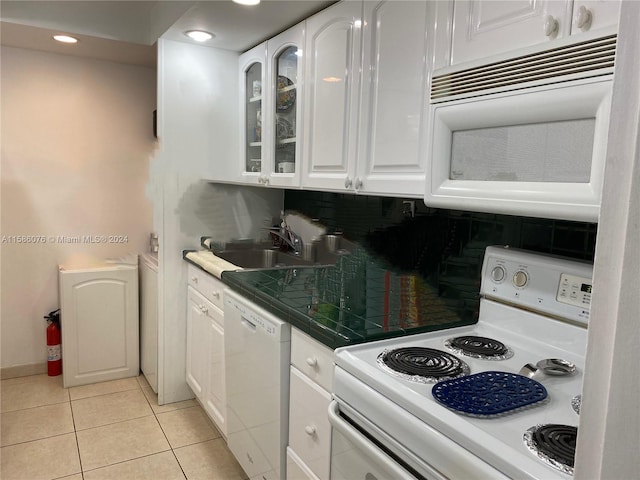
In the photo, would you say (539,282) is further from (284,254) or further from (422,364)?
(284,254)

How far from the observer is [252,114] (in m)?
2.64

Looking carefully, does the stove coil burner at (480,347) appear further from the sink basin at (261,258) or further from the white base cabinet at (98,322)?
the white base cabinet at (98,322)

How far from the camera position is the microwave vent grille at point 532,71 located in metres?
0.85

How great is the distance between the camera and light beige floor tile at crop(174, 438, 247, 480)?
2.12 metres

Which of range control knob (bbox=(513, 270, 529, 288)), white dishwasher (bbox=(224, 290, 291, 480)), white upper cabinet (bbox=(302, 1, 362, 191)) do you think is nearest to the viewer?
range control knob (bbox=(513, 270, 529, 288))

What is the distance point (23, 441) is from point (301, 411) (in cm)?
167

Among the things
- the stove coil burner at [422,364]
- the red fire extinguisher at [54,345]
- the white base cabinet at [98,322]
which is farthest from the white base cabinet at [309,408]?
the red fire extinguisher at [54,345]

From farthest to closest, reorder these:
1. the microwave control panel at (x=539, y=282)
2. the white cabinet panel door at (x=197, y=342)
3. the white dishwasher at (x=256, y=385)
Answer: the white cabinet panel door at (x=197, y=342) < the white dishwasher at (x=256, y=385) < the microwave control panel at (x=539, y=282)

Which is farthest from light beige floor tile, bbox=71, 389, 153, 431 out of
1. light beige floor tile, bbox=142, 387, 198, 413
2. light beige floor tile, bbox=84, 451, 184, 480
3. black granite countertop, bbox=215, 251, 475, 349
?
black granite countertop, bbox=215, 251, 475, 349

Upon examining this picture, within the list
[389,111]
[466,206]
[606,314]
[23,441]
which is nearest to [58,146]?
[23,441]

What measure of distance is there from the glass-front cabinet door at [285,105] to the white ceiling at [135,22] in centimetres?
9

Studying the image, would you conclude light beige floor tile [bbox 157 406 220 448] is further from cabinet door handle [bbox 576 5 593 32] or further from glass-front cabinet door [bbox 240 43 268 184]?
cabinet door handle [bbox 576 5 593 32]

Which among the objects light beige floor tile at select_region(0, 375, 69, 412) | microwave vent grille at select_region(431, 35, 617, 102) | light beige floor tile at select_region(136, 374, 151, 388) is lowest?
light beige floor tile at select_region(0, 375, 69, 412)

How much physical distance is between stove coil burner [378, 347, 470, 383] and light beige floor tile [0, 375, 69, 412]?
237 centimetres
